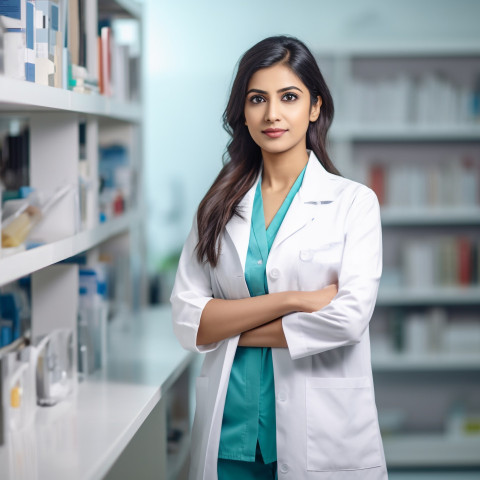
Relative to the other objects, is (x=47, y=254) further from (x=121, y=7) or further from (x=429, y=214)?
(x=429, y=214)

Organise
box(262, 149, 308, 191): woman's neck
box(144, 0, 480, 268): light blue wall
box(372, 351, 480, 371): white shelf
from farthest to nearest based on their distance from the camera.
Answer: box(144, 0, 480, 268): light blue wall
box(372, 351, 480, 371): white shelf
box(262, 149, 308, 191): woman's neck

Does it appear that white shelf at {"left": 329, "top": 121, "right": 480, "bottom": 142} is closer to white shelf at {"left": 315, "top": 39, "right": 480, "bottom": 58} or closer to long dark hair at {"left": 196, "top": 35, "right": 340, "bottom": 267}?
white shelf at {"left": 315, "top": 39, "right": 480, "bottom": 58}

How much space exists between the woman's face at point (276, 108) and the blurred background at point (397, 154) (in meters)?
1.82

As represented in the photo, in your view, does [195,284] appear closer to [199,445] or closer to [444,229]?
[199,445]

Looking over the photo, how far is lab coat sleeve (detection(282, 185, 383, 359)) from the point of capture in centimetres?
163

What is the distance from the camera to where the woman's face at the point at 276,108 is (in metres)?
1.74

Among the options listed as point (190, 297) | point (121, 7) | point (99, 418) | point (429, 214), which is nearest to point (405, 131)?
point (429, 214)

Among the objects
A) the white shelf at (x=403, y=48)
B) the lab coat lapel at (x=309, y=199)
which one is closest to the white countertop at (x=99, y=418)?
the lab coat lapel at (x=309, y=199)

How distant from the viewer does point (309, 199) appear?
1778 mm

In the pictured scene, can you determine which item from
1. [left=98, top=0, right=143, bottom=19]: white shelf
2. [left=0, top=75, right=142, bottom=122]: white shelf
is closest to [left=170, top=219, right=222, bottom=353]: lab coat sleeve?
[left=0, top=75, right=142, bottom=122]: white shelf

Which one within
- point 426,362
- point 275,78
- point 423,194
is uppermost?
point 275,78

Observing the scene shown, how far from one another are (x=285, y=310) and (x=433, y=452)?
2585 mm

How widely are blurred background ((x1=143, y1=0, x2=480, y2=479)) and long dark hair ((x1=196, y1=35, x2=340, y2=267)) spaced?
5.40 feet

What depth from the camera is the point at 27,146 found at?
2383 mm
